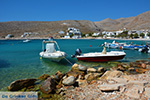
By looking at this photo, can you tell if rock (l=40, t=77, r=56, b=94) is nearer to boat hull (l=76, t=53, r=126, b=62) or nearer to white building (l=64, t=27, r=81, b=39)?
boat hull (l=76, t=53, r=126, b=62)

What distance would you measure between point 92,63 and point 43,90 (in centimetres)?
1088

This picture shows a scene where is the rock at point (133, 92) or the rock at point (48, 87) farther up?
the rock at point (133, 92)

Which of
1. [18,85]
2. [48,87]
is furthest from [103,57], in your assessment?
[18,85]

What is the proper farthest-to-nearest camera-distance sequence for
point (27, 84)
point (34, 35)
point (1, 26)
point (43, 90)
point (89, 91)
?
1. point (1, 26)
2. point (34, 35)
3. point (27, 84)
4. point (43, 90)
5. point (89, 91)

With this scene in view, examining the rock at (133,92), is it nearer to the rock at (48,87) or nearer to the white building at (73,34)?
the rock at (48,87)

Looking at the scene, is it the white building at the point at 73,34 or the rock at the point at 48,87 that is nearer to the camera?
the rock at the point at 48,87

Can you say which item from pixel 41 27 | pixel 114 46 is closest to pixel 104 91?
pixel 114 46

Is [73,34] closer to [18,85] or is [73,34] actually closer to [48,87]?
[18,85]

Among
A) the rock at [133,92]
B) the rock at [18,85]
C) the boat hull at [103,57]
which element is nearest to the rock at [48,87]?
the rock at [18,85]

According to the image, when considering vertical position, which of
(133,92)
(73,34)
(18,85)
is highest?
(73,34)

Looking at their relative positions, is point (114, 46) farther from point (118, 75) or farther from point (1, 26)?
point (1, 26)

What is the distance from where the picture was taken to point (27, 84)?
9664mm

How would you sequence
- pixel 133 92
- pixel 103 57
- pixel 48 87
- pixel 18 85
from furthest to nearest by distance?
pixel 103 57, pixel 18 85, pixel 48 87, pixel 133 92

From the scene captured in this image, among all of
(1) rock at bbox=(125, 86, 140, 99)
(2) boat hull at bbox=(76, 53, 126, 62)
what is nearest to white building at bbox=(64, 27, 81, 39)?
(2) boat hull at bbox=(76, 53, 126, 62)
